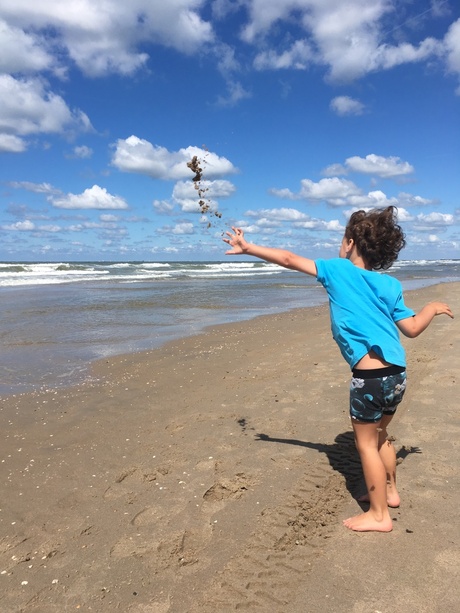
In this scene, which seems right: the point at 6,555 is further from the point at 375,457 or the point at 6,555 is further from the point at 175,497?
the point at 375,457

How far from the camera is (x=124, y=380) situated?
7.14 meters

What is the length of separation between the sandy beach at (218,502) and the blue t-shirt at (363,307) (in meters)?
1.21

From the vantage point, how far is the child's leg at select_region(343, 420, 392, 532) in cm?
A: 312

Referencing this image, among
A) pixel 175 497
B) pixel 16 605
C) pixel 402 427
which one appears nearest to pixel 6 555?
pixel 16 605

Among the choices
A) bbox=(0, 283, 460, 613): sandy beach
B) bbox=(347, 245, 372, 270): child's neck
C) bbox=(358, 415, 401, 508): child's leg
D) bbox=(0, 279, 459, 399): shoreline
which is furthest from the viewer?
bbox=(0, 279, 459, 399): shoreline

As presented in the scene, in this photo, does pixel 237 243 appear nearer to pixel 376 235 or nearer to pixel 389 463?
pixel 376 235

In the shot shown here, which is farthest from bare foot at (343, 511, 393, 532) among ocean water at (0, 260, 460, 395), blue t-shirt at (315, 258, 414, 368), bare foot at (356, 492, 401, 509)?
ocean water at (0, 260, 460, 395)

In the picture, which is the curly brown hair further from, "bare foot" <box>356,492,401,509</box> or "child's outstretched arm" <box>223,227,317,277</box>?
"bare foot" <box>356,492,401,509</box>

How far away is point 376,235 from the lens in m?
3.12

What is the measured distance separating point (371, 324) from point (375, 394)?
456mm

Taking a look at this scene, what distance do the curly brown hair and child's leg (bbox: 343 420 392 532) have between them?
113 centimetres

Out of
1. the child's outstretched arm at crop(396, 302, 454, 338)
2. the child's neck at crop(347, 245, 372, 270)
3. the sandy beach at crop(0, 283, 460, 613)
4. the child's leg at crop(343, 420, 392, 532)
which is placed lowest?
the sandy beach at crop(0, 283, 460, 613)

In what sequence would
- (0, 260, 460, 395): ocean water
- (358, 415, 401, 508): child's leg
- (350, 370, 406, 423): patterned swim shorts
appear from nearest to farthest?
(350, 370, 406, 423): patterned swim shorts < (358, 415, 401, 508): child's leg < (0, 260, 460, 395): ocean water

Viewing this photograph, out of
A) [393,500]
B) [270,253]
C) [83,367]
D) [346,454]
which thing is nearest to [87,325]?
[83,367]
